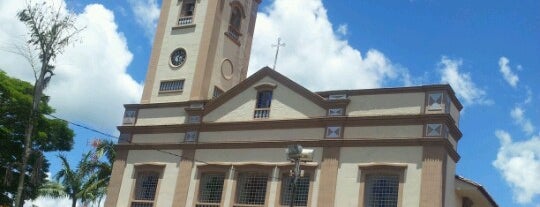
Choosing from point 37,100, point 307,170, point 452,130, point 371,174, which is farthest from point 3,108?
point 452,130

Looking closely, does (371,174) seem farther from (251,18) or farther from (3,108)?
(3,108)

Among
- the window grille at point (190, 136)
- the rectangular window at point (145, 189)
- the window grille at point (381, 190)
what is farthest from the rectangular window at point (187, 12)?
the window grille at point (381, 190)

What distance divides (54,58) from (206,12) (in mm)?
8132

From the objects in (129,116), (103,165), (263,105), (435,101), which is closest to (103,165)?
(103,165)

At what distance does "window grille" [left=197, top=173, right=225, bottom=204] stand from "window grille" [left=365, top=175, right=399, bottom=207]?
19.9 ft

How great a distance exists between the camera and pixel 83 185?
3338 centimetres

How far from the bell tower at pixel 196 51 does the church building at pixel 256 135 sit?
6 centimetres

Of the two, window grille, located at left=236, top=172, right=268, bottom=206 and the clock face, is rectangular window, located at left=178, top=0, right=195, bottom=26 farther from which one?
window grille, located at left=236, top=172, right=268, bottom=206

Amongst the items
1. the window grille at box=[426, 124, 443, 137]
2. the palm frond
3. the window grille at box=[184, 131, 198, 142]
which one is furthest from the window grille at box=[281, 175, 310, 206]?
the palm frond

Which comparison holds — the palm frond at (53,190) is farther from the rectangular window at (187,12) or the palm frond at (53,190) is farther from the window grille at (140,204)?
the rectangular window at (187,12)

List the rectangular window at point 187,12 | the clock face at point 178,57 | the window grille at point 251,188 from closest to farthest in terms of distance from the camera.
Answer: the window grille at point 251,188
the clock face at point 178,57
the rectangular window at point 187,12

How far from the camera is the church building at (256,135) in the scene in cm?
2105

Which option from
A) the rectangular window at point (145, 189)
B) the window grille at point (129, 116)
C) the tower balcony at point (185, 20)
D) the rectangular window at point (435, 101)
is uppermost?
the tower balcony at point (185, 20)

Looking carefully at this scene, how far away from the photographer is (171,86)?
2855cm
